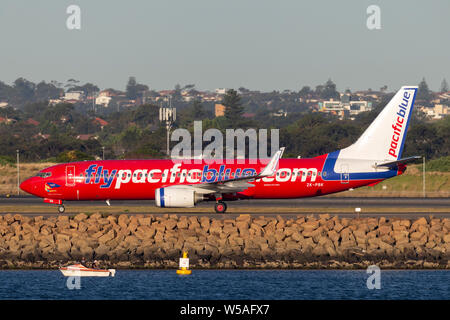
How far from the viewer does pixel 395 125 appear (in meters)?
54.3

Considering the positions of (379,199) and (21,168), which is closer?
(379,199)

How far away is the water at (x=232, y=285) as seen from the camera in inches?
1270

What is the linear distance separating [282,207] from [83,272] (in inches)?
877

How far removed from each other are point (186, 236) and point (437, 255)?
12.1 m

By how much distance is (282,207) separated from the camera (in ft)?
184

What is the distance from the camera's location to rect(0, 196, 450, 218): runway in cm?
5219

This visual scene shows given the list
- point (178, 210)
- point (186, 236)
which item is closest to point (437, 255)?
point (186, 236)

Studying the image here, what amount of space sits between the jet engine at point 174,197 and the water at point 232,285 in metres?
12.5

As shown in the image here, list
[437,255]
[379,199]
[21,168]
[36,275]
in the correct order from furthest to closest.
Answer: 1. [21,168]
2. [379,199]
3. [437,255]
4. [36,275]

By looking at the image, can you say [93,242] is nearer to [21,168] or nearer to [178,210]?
[178,210]

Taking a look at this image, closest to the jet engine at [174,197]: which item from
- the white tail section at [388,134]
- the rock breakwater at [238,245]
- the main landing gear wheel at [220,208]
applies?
the main landing gear wheel at [220,208]

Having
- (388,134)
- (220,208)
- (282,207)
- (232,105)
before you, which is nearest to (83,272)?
(220,208)

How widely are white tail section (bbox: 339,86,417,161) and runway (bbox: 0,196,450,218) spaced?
3.62 metres
